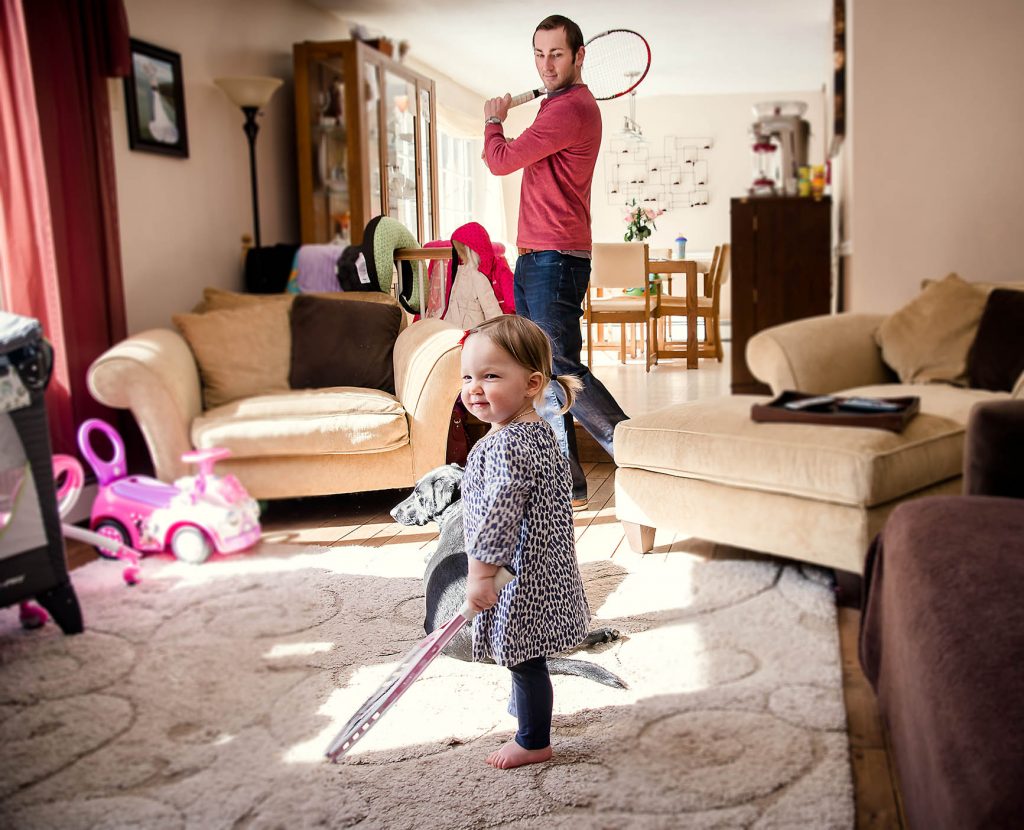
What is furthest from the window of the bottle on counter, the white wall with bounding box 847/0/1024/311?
the white wall with bounding box 847/0/1024/311

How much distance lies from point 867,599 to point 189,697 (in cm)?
100

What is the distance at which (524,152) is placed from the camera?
115 cm

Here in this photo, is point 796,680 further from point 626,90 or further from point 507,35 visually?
point 507,35

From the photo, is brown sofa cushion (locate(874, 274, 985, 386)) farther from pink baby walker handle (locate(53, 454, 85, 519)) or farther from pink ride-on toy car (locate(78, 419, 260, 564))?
pink baby walker handle (locate(53, 454, 85, 519))

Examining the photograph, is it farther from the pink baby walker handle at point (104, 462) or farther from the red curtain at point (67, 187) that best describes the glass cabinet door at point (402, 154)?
the pink baby walker handle at point (104, 462)

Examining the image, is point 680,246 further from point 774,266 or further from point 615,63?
point 774,266

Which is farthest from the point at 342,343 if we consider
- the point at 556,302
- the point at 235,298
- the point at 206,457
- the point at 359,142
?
the point at 359,142

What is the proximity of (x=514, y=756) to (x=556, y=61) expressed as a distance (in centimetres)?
88

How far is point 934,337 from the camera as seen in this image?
8.35 ft

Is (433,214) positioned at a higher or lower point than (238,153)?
lower

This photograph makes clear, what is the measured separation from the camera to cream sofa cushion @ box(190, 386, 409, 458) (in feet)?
6.11

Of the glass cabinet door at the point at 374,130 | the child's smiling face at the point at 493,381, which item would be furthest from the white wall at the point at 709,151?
the glass cabinet door at the point at 374,130

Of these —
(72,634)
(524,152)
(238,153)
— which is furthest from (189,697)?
(238,153)

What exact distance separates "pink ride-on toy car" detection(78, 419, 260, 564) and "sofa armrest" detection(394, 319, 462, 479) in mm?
464
